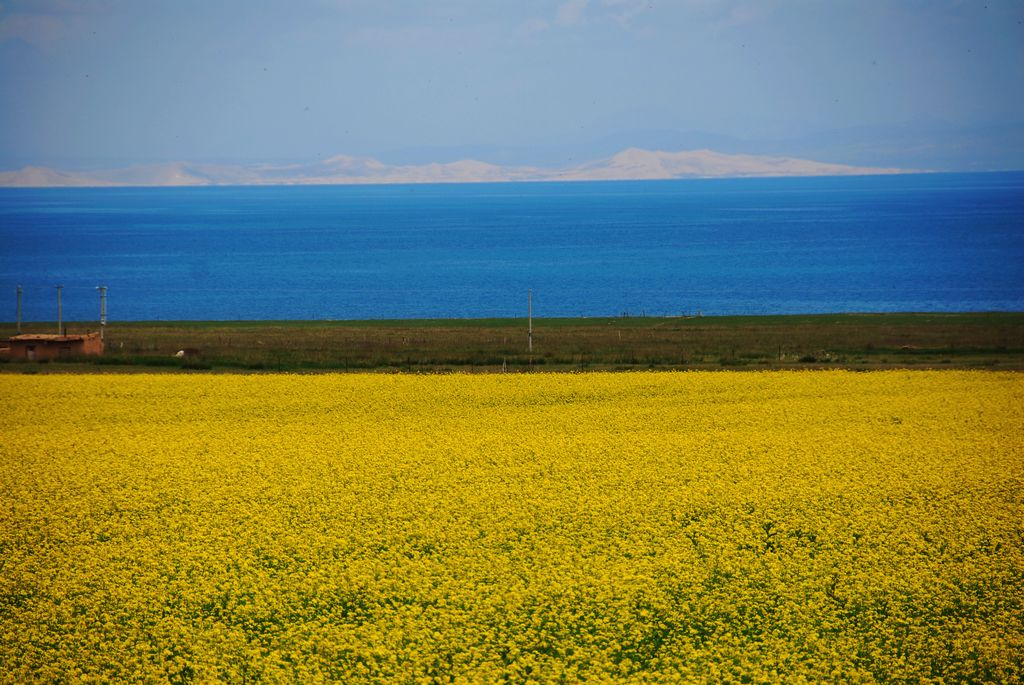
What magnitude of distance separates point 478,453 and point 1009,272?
108m

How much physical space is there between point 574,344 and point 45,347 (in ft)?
65.2

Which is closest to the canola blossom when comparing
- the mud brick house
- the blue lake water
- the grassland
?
the grassland

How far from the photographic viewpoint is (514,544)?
17375mm

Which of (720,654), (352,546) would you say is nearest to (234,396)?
(352,546)

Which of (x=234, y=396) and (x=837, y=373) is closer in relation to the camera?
(x=234, y=396)

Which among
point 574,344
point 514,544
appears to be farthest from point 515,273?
point 514,544

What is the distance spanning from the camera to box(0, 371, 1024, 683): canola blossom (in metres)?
13.6

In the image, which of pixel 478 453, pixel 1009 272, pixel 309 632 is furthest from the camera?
pixel 1009 272

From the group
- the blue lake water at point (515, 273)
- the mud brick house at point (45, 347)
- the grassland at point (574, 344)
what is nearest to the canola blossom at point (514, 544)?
the grassland at point (574, 344)

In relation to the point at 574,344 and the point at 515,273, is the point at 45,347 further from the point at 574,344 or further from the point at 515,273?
the point at 515,273

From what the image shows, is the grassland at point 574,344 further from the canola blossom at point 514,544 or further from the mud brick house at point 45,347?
the canola blossom at point 514,544

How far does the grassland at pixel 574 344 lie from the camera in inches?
1535

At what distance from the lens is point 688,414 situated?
28.7 meters

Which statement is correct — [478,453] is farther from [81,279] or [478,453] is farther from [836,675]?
[81,279]
